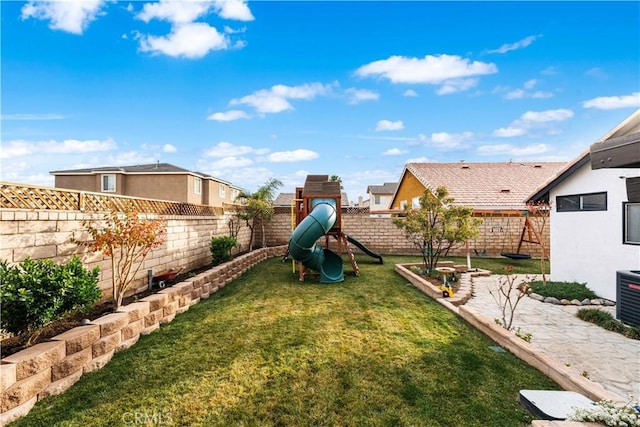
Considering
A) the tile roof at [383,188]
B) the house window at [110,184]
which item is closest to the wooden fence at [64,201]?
the house window at [110,184]

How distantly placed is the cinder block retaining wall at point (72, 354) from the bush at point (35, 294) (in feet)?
1.05

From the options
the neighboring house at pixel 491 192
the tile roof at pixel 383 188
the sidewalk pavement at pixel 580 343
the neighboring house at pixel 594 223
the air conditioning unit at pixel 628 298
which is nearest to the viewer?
the sidewalk pavement at pixel 580 343

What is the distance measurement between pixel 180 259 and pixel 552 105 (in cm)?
1528

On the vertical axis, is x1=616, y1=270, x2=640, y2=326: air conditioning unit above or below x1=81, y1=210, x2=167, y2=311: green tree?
below

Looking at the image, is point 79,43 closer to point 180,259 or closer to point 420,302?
point 180,259

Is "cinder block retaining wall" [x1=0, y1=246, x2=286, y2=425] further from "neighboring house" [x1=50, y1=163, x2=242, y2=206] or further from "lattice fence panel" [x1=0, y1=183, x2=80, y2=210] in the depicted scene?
"neighboring house" [x1=50, y1=163, x2=242, y2=206]

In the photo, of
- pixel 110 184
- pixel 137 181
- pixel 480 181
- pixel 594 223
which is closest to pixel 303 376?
pixel 594 223

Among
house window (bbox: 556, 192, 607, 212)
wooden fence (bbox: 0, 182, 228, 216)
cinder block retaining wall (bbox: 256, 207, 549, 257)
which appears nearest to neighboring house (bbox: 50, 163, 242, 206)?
cinder block retaining wall (bbox: 256, 207, 549, 257)

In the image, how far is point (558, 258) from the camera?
8.35 m

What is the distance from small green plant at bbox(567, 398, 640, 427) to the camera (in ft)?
7.55

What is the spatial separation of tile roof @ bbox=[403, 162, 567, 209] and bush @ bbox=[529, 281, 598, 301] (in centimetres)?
863

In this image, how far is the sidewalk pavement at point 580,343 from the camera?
143 inches

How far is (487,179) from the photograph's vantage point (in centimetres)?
1880

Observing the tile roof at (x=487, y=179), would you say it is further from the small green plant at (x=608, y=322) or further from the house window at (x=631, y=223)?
the small green plant at (x=608, y=322)
